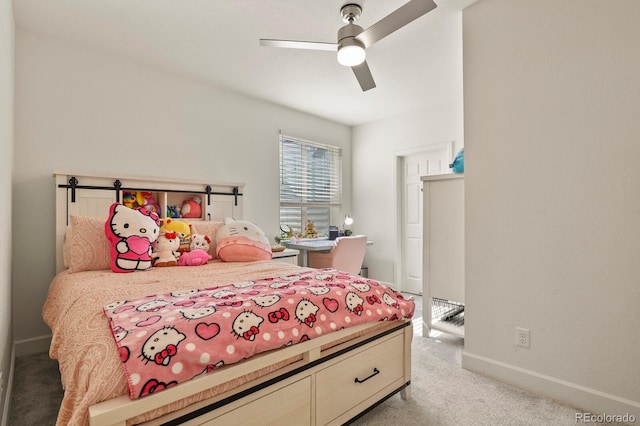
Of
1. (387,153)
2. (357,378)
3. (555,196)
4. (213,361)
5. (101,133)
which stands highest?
(387,153)

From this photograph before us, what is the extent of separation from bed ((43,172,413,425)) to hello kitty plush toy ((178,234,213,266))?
0.37 ft

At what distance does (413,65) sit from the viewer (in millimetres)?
3004

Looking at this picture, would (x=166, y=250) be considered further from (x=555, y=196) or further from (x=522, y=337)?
(x=555, y=196)

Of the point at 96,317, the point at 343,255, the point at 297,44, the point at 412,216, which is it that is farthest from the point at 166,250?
the point at 412,216

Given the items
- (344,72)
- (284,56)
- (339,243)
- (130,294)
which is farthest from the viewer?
(339,243)

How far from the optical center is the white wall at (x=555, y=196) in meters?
1.67

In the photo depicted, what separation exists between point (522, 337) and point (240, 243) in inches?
83.2

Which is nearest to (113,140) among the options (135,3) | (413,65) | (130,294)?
(135,3)

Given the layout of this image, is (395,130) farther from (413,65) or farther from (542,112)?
(542,112)

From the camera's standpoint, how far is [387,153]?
15.2 ft

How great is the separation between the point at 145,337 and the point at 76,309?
677 millimetres

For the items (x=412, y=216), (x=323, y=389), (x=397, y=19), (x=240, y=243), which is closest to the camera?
(x=323, y=389)

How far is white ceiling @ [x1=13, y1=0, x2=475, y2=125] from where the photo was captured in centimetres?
219

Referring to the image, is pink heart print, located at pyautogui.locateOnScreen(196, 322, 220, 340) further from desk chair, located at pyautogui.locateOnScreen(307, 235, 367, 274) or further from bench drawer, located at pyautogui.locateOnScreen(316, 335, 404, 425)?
desk chair, located at pyautogui.locateOnScreen(307, 235, 367, 274)
